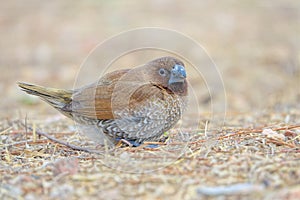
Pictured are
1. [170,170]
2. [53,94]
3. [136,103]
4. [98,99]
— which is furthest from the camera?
[53,94]

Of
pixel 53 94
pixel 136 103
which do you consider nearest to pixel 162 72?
pixel 136 103

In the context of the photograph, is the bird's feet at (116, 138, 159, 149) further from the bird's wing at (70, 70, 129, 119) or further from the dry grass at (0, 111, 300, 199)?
the bird's wing at (70, 70, 129, 119)

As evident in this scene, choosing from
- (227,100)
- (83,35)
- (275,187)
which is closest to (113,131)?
(275,187)

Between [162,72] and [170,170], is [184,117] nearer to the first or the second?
[162,72]

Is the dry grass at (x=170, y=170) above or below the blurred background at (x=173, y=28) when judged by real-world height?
below

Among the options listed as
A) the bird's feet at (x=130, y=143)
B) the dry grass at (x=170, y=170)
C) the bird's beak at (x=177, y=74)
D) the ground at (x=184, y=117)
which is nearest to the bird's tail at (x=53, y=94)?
the ground at (x=184, y=117)

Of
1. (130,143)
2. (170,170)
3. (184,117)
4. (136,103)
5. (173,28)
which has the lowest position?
(170,170)

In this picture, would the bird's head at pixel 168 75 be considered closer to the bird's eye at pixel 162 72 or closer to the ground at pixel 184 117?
the bird's eye at pixel 162 72

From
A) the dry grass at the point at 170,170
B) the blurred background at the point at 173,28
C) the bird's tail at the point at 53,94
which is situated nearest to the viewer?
the dry grass at the point at 170,170
